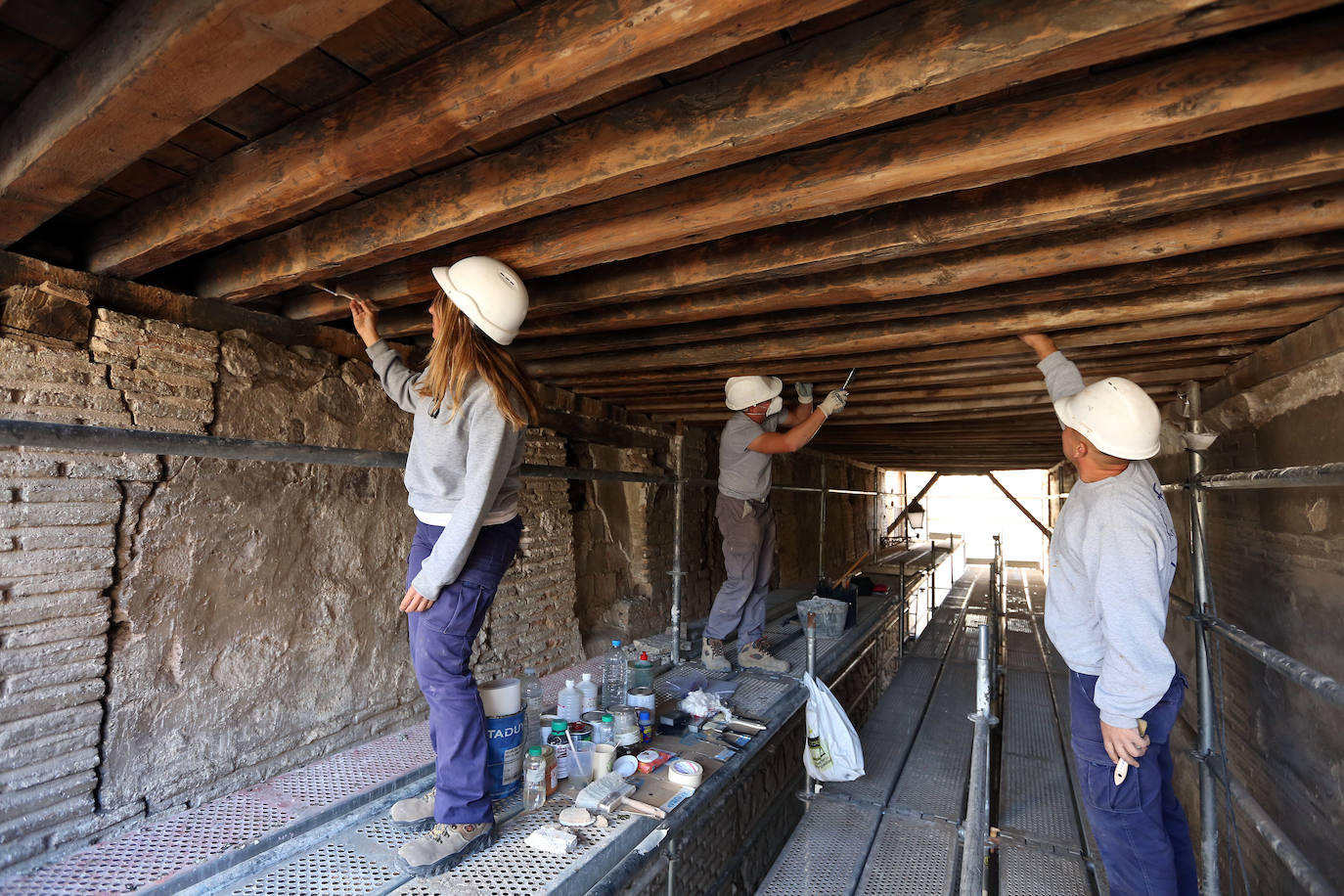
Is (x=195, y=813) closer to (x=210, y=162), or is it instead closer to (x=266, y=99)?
(x=210, y=162)

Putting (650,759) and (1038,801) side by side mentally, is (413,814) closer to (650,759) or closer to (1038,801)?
(650,759)

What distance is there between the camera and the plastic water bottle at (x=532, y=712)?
9.35ft

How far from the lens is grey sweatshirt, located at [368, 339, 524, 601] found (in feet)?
6.21

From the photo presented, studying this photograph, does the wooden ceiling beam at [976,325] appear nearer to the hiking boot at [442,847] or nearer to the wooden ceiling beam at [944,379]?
the wooden ceiling beam at [944,379]

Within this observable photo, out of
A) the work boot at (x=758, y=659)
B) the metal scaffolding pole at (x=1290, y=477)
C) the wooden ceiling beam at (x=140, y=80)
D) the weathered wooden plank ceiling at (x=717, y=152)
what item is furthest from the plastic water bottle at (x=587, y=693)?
the metal scaffolding pole at (x=1290, y=477)

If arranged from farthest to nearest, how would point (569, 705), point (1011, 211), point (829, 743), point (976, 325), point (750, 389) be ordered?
point (750, 389) < point (829, 743) < point (569, 705) < point (976, 325) < point (1011, 211)

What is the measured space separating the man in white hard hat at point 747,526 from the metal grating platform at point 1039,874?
1.44 m

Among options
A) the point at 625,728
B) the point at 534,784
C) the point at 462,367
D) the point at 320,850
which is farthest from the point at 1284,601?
the point at 320,850

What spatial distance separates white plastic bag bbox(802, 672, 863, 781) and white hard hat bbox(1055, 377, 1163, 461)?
1939 millimetres

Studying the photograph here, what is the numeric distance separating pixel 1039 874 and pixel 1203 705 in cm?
119

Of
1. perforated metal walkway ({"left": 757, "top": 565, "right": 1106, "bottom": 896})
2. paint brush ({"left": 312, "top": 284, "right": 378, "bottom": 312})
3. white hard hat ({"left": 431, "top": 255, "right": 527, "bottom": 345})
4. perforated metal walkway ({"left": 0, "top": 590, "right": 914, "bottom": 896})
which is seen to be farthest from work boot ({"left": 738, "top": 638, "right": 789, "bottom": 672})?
paint brush ({"left": 312, "top": 284, "right": 378, "bottom": 312})

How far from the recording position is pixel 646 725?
2.99m

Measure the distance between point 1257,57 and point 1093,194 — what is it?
1.43 feet

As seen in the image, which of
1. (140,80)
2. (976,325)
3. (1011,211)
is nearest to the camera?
(140,80)
